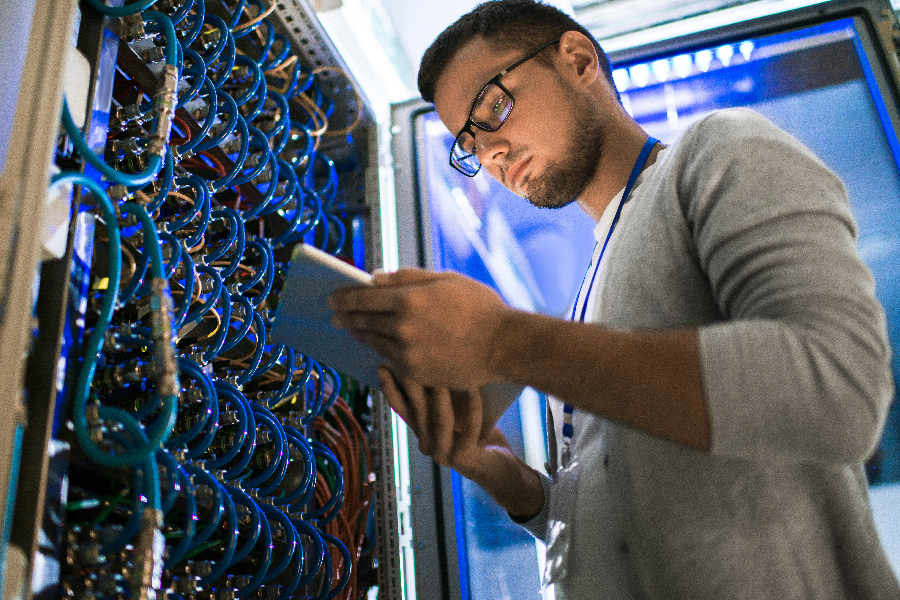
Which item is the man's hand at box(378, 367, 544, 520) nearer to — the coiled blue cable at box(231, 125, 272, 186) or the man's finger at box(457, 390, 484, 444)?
the man's finger at box(457, 390, 484, 444)

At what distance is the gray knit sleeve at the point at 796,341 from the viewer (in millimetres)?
632

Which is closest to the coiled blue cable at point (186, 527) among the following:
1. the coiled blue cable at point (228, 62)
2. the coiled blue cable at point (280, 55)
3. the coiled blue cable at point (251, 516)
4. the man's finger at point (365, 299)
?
the coiled blue cable at point (251, 516)

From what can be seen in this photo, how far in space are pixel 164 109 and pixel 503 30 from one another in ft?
2.34

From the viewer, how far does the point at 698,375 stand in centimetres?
65

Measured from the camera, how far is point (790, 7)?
1691 mm

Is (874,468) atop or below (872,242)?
below

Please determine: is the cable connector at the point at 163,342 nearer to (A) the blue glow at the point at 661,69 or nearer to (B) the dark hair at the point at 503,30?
(B) the dark hair at the point at 503,30

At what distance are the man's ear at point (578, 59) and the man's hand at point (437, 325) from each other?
739 mm

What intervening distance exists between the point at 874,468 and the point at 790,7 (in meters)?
1.16

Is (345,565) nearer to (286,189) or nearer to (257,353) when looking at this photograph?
(257,353)

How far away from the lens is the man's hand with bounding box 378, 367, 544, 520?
0.88 m

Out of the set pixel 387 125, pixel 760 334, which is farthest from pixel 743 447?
pixel 387 125

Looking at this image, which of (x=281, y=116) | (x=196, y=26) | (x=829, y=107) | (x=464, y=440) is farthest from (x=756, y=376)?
(x=829, y=107)

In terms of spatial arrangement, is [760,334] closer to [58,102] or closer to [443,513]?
[58,102]
